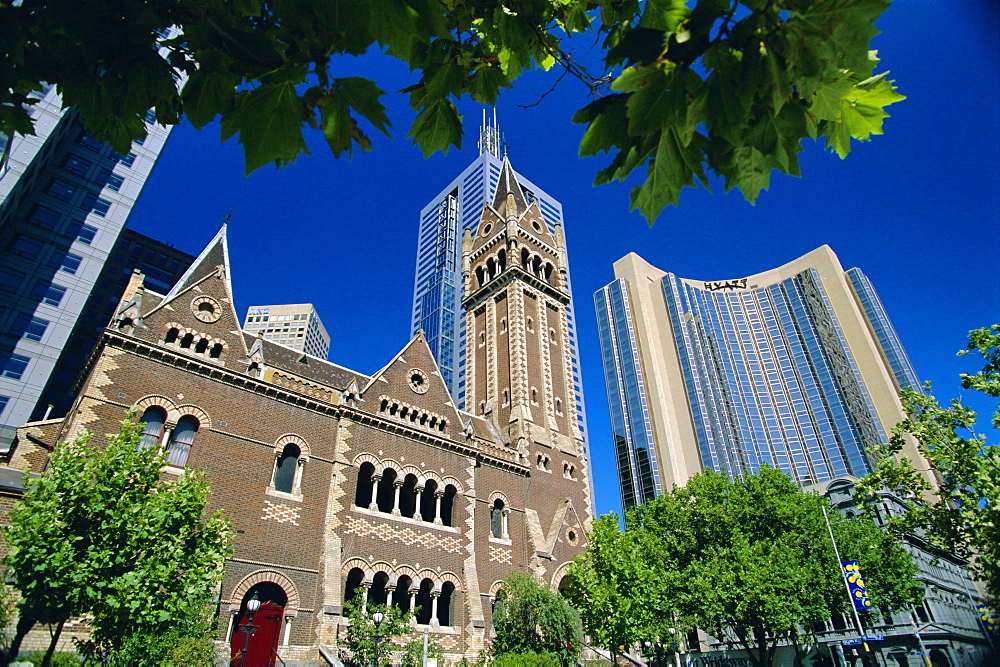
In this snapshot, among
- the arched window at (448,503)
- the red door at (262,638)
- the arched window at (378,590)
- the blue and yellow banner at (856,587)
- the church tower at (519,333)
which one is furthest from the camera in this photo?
the church tower at (519,333)

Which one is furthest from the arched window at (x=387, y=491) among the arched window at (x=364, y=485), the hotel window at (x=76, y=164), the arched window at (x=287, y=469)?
the hotel window at (x=76, y=164)

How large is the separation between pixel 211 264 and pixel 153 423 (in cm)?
899

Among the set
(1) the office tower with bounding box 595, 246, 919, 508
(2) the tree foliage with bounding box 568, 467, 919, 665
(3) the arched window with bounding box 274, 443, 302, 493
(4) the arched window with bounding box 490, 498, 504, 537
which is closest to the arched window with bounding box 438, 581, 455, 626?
(4) the arched window with bounding box 490, 498, 504, 537

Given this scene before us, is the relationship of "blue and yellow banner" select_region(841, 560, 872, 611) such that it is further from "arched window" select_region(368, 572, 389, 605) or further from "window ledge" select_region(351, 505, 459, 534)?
"arched window" select_region(368, 572, 389, 605)

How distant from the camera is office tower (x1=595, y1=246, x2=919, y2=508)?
89625 millimetres

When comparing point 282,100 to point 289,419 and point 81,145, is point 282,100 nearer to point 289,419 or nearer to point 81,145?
point 289,419

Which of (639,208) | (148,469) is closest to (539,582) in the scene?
(148,469)

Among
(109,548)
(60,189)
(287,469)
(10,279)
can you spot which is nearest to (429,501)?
(287,469)

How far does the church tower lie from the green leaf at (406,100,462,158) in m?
30.9

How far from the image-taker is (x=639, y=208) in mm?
2971

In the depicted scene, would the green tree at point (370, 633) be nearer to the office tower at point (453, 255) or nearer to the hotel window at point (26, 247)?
the hotel window at point (26, 247)

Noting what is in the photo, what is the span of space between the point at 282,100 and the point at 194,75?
0.89 m

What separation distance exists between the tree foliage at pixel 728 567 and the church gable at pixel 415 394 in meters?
9.76

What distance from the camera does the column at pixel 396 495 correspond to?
2578cm
